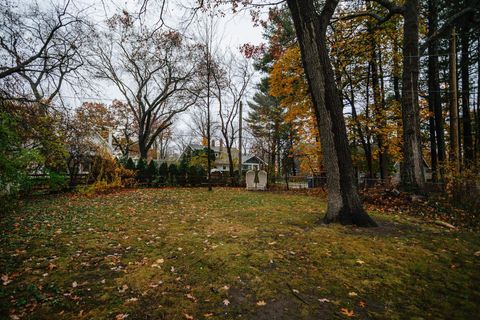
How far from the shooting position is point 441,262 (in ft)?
10.7

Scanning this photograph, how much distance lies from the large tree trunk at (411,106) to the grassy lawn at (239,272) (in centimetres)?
288

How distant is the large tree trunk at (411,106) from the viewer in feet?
24.5

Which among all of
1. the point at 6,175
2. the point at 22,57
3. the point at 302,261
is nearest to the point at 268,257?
the point at 302,261

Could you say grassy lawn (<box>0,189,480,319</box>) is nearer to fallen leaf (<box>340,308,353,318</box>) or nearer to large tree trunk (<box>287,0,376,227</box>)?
fallen leaf (<box>340,308,353,318</box>)

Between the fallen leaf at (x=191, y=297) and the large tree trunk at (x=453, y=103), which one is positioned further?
the large tree trunk at (x=453, y=103)

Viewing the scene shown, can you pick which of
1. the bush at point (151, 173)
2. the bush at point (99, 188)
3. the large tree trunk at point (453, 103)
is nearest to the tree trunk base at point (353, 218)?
the large tree trunk at point (453, 103)

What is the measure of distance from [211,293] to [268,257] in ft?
3.89

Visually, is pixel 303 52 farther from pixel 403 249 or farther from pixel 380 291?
pixel 380 291

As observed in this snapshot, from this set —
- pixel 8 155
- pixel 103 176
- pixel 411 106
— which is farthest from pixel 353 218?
pixel 103 176

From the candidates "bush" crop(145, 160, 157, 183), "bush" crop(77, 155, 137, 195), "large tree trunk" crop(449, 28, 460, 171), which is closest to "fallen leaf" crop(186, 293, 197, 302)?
"large tree trunk" crop(449, 28, 460, 171)

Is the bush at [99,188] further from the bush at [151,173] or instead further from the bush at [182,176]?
the bush at [182,176]

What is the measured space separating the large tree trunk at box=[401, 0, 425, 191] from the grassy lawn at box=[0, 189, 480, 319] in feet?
9.45

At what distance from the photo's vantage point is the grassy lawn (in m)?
2.25

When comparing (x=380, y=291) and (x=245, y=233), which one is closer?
(x=380, y=291)
